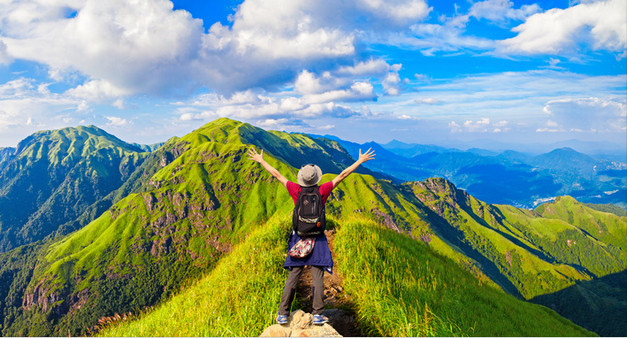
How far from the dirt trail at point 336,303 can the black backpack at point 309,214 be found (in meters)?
2.34

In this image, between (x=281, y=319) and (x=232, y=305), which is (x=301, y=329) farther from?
(x=232, y=305)

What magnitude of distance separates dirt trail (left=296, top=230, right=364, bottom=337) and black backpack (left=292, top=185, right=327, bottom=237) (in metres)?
2.34

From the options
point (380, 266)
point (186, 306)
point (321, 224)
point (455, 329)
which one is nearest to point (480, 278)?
point (380, 266)

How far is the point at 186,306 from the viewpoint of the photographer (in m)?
8.43

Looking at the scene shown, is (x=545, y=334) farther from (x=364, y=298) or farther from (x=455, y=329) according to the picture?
(x=364, y=298)

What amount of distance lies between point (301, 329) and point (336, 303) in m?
2.32

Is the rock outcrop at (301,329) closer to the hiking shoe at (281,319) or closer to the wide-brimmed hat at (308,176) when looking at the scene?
the hiking shoe at (281,319)

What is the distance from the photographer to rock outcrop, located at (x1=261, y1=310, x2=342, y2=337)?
608 cm

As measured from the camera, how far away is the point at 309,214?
7.64 metres

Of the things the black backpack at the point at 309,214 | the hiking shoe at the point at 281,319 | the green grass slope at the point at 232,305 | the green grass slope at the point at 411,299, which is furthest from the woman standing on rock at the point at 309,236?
the green grass slope at the point at 411,299

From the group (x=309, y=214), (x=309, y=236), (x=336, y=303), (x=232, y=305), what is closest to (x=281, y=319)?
(x=232, y=305)

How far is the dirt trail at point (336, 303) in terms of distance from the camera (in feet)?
24.3

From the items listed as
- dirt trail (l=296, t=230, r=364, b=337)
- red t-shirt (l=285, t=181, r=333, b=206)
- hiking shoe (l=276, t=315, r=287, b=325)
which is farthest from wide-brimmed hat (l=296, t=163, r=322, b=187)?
dirt trail (l=296, t=230, r=364, b=337)

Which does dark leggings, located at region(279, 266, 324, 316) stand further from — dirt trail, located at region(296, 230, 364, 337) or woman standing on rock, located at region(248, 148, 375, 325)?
dirt trail, located at region(296, 230, 364, 337)
